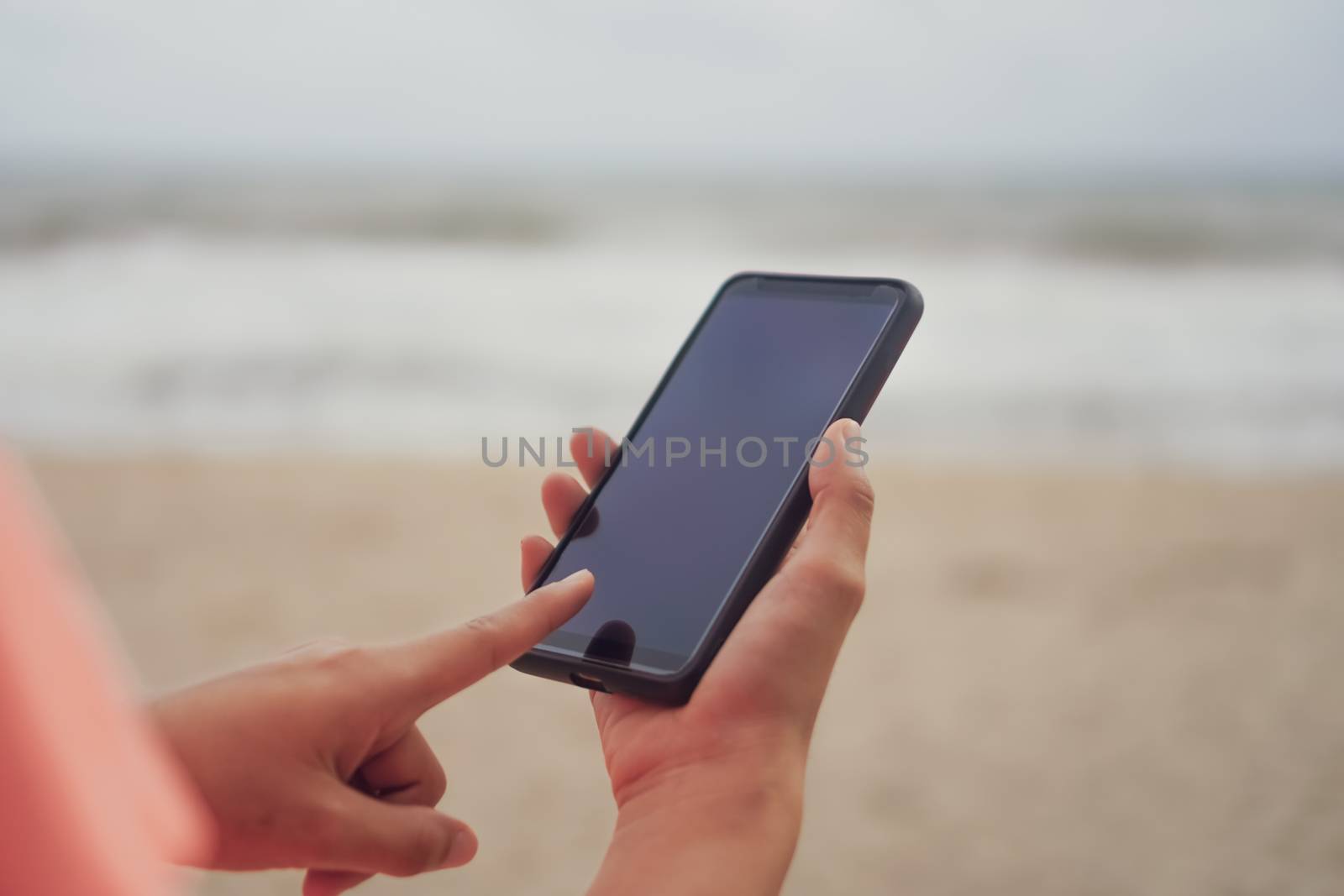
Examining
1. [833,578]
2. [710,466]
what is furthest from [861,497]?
[710,466]

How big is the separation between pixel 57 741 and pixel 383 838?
45 cm

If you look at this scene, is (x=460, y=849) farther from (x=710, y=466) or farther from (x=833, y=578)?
(x=710, y=466)

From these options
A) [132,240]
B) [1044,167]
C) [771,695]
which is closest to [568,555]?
[771,695]

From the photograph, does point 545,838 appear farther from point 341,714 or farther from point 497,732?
point 341,714

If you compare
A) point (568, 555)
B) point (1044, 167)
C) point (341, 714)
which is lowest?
point (1044, 167)

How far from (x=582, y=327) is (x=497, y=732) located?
15.3 ft

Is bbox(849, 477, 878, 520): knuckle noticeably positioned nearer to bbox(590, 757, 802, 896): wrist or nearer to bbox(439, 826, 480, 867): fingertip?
bbox(590, 757, 802, 896): wrist

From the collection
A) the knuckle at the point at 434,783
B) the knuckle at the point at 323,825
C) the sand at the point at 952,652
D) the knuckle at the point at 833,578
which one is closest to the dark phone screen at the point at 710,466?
the knuckle at the point at 833,578

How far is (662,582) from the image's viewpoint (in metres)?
1.11

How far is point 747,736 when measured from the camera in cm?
89

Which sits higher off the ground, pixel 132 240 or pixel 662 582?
pixel 662 582

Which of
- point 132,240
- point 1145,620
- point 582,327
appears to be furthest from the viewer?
point 132,240

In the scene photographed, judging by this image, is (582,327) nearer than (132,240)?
Yes

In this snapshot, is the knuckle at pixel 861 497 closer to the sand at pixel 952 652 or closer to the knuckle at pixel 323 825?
the knuckle at pixel 323 825
